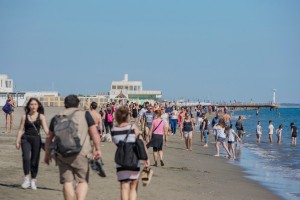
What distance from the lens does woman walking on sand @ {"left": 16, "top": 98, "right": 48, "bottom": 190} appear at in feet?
32.0

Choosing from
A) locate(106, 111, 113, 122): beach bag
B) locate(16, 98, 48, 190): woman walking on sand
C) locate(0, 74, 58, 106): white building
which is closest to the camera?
locate(16, 98, 48, 190): woman walking on sand

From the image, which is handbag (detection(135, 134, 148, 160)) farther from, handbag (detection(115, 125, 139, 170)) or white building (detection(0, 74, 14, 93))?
white building (detection(0, 74, 14, 93))

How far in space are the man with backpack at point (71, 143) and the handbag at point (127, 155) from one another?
0.35 meters

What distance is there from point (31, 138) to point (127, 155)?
2.49 m

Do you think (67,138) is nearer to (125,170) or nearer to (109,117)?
(125,170)

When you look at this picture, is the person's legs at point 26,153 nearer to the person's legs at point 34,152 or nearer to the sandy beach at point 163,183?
the person's legs at point 34,152

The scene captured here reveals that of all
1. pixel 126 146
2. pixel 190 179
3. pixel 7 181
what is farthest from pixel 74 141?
pixel 190 179

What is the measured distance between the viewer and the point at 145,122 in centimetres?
2084

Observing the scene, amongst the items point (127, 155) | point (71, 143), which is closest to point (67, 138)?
point (71, 143)

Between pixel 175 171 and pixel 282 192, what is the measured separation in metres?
2.99

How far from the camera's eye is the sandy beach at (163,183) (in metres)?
10.0

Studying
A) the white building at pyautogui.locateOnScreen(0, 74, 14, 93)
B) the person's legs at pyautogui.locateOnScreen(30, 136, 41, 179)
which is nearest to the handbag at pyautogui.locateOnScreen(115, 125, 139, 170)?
the person's legs at pyautogui.locateOnScreen(30, 136, 41, 179)

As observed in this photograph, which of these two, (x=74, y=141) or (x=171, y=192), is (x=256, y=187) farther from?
(x=74, y=141)

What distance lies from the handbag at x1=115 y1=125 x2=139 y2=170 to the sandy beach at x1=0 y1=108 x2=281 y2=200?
1891 mm
